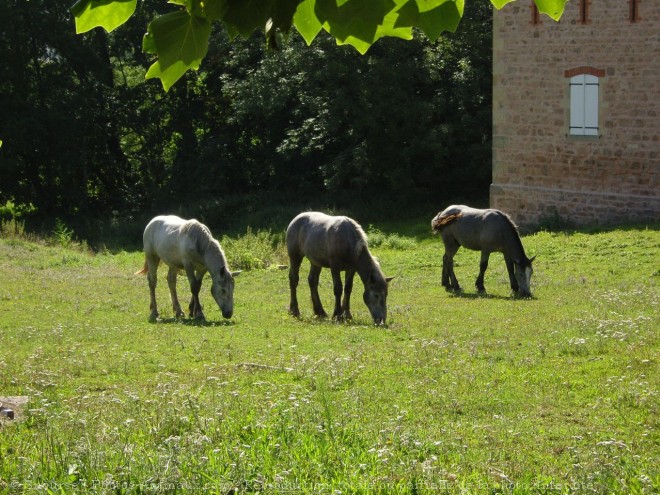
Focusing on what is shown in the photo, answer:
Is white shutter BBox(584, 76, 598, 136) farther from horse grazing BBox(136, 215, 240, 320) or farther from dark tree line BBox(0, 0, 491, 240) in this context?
horse grazing BBox(136, 215, 240, 320)

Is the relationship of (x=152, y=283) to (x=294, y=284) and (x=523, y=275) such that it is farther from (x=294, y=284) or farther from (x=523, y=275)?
(x=523, y=275)

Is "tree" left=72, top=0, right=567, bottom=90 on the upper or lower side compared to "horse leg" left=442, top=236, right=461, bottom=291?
upper

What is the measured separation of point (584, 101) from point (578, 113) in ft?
1.03

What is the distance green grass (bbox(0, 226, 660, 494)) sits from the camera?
5746 millimetres

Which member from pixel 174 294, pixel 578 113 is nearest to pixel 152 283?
pixel 174 294

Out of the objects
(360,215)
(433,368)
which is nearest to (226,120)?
(360,215)

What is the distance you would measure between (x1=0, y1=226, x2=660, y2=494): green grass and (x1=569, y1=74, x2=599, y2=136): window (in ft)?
21.9

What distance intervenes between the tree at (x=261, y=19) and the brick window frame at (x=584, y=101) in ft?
72.3

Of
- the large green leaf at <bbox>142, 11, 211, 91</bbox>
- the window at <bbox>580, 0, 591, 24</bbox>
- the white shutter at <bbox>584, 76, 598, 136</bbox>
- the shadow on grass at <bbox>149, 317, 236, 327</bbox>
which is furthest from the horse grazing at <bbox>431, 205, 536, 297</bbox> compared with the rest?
the large green leaf at <bbox>142, 11, 211, 91</bbox>

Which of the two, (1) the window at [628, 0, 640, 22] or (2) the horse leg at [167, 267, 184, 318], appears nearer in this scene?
(2) the horse leg at [167, 267, 184, 318]

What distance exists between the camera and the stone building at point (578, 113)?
2347cm

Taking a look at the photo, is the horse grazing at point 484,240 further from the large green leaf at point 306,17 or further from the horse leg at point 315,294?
the large green leaf at point 306,17

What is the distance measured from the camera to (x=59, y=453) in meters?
5.89

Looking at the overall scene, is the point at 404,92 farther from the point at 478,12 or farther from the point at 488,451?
the point at 488,451
